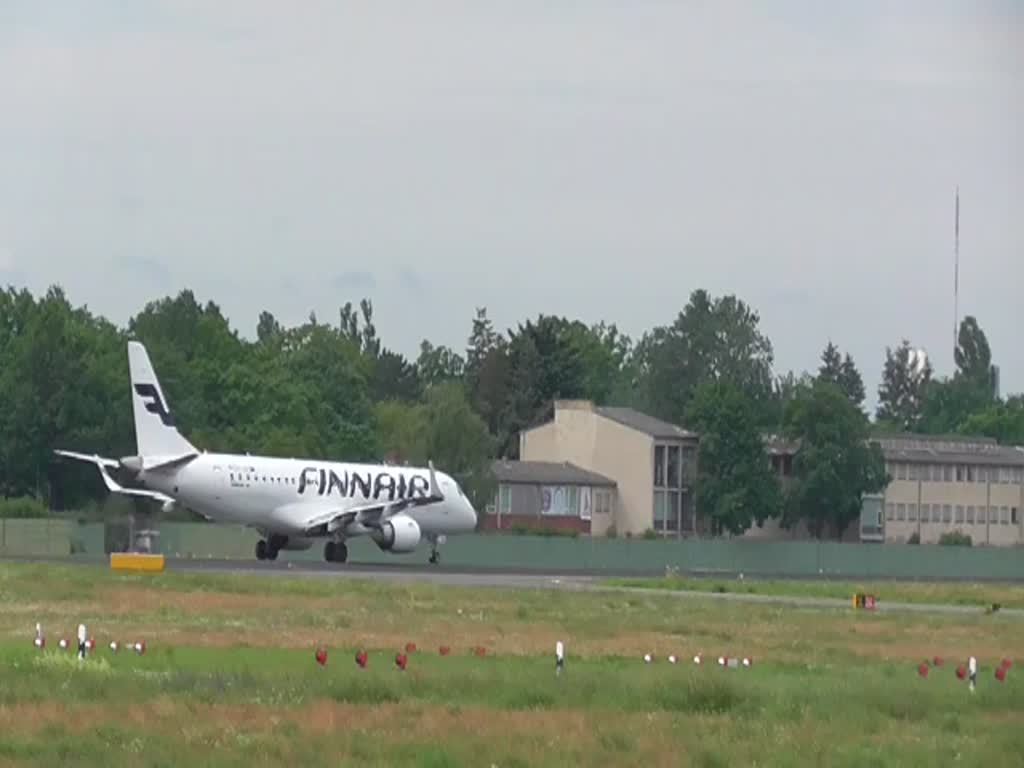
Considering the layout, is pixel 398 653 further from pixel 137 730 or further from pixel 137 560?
pixel 137 560

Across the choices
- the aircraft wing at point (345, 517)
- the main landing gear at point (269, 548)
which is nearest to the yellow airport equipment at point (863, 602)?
the aircraft wing at point (345, 517)

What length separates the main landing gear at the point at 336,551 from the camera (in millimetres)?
85500

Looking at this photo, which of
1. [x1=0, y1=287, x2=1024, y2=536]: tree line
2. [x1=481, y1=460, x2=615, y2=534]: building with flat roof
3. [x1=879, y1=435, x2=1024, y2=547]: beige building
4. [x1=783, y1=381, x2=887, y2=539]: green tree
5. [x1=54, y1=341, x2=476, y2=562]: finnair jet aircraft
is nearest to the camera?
[x1=54, y1=341, x2=476, y2=562]: finnair jet aircraft

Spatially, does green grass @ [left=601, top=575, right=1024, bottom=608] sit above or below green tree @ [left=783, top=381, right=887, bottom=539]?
below

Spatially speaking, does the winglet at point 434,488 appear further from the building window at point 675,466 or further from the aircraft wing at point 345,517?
the building window at point 675,466

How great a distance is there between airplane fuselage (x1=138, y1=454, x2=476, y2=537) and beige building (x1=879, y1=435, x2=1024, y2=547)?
59997 millimetres

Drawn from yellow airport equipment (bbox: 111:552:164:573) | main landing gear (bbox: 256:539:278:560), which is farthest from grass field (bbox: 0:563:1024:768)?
main landing gear (bbox: 256:539:278:560)

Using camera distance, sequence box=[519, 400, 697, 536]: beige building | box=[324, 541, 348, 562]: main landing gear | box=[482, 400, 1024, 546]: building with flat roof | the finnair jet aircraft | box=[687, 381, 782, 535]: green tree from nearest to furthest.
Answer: the finnair jet aircraft, box=[324, 541, 348, 562]: main landing gear, box=[687, 381, 782, 535]: green tree, box=[482, 400, 1024, 546]: building with flat roof, box=[519, 400, 697, 536]: beige building

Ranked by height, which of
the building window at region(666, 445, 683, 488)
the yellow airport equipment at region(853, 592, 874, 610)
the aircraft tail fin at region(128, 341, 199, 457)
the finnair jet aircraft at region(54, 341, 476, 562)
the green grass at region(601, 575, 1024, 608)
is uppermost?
the building window at region(666, 445, 683, 488)

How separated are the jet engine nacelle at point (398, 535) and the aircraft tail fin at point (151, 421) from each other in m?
7.34

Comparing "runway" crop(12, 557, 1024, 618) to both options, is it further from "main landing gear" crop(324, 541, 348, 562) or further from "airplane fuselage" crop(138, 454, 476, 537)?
"airplane fuselage" crop(138, 454, 476, 537)

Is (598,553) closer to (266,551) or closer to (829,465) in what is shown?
(266,551)

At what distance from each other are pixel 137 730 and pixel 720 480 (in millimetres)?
109630

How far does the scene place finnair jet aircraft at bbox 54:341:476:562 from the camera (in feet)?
268
